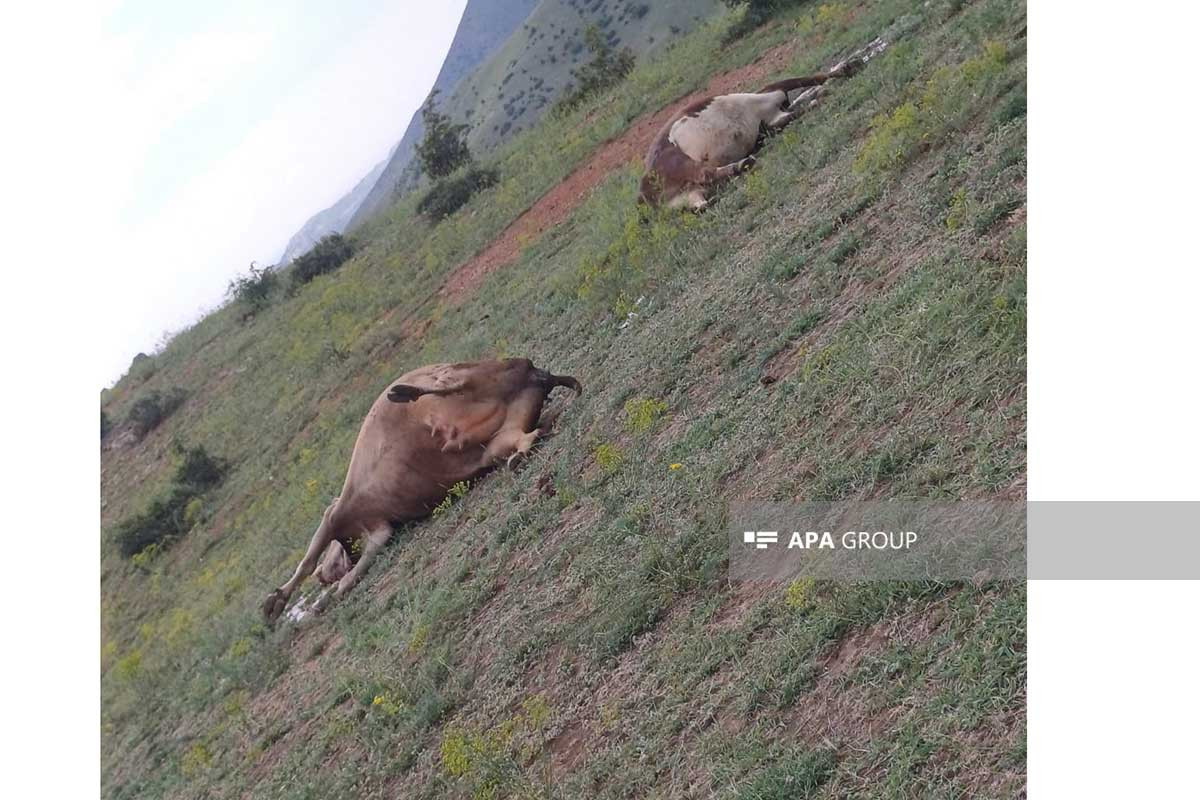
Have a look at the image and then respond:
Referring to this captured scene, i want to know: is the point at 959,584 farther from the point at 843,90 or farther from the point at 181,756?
the point at 843,90

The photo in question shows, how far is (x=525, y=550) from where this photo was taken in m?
3.60

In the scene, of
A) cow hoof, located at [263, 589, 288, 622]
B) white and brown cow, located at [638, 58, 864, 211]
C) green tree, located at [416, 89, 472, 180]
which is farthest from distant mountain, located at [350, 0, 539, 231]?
green tree, located at [416, 89, 472, 180]

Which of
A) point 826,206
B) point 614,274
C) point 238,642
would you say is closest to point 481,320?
point 614,274

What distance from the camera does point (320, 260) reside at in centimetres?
1251

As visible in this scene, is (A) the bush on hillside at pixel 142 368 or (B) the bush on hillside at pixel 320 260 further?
(A) the bush on hillside at pixel 142 368

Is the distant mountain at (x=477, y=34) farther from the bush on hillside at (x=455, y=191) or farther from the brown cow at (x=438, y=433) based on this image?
the bush on hillside at (x=455, y=191)

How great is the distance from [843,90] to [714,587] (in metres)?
4.27

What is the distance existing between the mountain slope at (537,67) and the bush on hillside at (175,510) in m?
3.24

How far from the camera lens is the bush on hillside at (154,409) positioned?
12.4 meters
